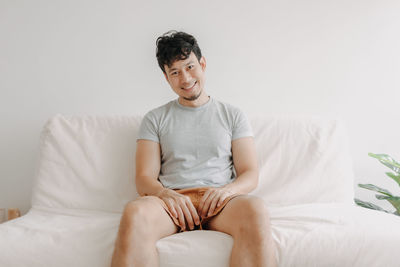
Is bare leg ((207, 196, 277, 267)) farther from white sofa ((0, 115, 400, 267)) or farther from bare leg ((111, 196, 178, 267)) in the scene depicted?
bare leg ((111, 196, 178, 267))

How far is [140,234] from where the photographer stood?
113 cm

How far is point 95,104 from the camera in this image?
216cm

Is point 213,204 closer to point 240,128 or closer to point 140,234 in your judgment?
point 140,234

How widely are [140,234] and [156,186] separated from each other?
0.34m

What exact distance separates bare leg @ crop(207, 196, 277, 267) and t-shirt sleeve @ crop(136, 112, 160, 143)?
506mm

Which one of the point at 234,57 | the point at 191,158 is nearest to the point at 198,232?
the point at 191,158

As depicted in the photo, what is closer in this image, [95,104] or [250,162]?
[250,162]

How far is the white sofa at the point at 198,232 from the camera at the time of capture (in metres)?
1.18

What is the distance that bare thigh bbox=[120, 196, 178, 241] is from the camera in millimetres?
1135

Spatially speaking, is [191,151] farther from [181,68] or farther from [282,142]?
[282,142]

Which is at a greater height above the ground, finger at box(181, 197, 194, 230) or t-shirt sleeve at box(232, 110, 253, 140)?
t-shirt sleeve at box(232, 110, 253, 140)

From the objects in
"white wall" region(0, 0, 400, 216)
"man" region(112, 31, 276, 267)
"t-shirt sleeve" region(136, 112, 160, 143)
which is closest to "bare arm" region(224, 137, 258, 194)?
"man" region(112, 31, 276, 267)

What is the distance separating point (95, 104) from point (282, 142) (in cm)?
107

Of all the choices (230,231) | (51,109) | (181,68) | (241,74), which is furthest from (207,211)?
(51,109)
